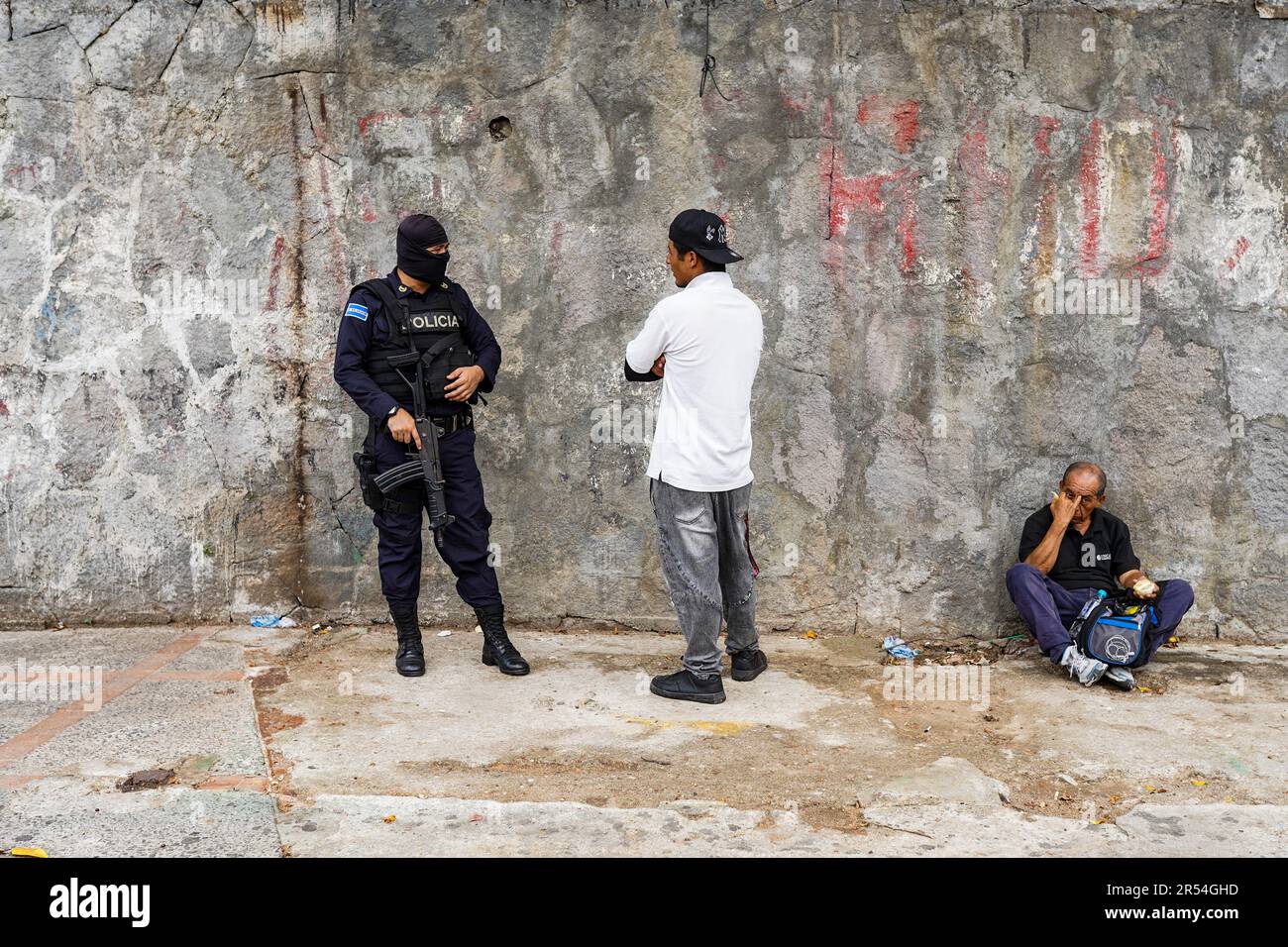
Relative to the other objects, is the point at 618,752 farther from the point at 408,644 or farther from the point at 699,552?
the point at 408,644

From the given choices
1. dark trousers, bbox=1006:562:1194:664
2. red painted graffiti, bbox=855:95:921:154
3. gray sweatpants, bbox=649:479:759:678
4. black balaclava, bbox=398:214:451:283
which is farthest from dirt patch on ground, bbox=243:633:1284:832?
red painted graffiti, bbox=855:95:921:154

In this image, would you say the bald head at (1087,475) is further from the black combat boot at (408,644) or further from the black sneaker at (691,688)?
the black combat boot at (408,644)

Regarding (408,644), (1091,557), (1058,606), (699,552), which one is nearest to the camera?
(699,552)

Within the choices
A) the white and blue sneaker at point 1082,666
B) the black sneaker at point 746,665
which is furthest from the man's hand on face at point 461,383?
the white and blue sneaker at point 1082,666

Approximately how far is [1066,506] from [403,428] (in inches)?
105

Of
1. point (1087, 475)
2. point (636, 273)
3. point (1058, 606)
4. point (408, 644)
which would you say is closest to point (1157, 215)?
point (1087, 475)

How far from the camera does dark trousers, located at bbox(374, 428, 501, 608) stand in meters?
4.80

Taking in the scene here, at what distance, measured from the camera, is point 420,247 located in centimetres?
467

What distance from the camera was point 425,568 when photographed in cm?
546

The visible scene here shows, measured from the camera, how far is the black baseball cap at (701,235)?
4371mm

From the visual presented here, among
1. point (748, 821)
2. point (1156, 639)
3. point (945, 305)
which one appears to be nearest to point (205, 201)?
point (945, 305)

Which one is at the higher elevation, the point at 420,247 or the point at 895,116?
the point at 895,116

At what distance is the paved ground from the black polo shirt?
15.6 inches

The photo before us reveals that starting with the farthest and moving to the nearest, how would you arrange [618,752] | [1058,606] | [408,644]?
[1058,606] < [408,644] < [618,752]
